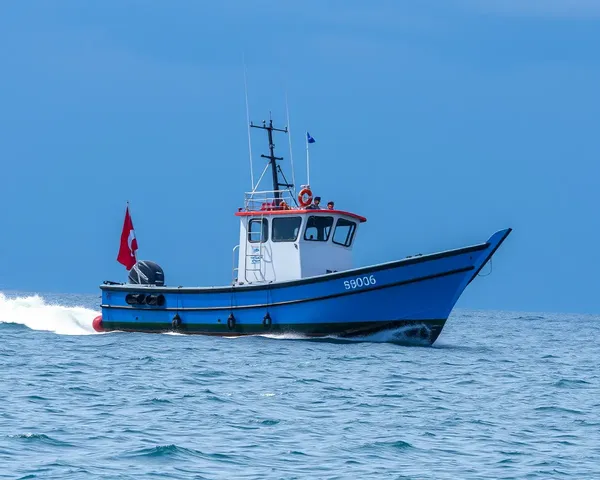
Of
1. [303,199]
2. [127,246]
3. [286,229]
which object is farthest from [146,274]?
[303,199]

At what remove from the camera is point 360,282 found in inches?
898

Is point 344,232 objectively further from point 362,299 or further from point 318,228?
point 362,299

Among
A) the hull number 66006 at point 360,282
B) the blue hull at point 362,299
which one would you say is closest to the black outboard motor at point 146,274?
the blue hull at point 362,299

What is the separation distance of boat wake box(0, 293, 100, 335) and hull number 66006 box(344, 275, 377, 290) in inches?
417

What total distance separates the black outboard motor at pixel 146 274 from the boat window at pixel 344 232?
595 centimetres

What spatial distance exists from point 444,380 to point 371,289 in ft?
18.3

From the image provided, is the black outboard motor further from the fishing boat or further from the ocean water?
the ocean water

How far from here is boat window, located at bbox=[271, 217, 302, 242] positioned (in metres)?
24.7

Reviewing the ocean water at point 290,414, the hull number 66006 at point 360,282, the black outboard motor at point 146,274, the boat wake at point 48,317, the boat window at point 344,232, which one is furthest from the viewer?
the boat wake at point 48,317

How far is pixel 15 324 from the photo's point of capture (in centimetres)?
3431

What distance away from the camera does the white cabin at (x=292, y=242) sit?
2459 cm

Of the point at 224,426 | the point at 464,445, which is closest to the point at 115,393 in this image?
the point at 224,426

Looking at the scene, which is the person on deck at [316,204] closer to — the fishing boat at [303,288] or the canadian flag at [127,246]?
the fishing boat at [303,288]

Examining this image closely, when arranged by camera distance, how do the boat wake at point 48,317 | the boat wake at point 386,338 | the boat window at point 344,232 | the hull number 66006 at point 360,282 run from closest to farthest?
the hull number 66006 at point 360,282 → the boat wake at point 386,338 → the boat window at point 344,232 → the boat wake at point 48,317
